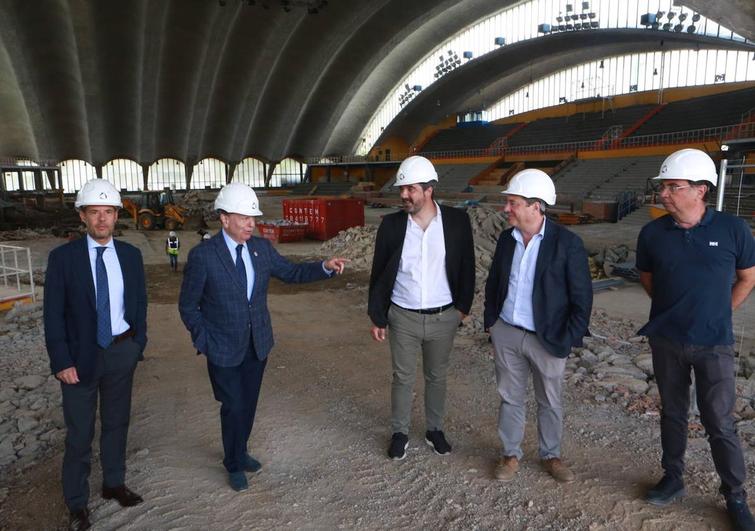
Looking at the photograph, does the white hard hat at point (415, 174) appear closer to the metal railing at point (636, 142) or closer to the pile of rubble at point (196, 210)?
the pile of rubble at point (196, 210)

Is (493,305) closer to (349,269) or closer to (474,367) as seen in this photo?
(474,367)

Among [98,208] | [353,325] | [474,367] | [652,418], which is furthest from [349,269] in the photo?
[98,208]

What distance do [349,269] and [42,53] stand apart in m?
38.2

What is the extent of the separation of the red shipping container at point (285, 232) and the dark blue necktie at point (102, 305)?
1634 centimetres

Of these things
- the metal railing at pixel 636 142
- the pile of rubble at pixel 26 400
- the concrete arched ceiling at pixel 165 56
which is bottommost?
the pile of rubble at pixel 26 400

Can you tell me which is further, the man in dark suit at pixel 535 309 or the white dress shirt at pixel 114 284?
the man in dark suit at pixel 535 309

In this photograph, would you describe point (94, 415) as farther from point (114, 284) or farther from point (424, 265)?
point (424, 265)

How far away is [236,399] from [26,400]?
335cm

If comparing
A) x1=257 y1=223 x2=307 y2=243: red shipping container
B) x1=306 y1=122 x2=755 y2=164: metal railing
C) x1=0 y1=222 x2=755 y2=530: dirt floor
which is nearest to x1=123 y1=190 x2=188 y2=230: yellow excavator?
x1=257 y1=223 x2=307 y2=243: red shipping container

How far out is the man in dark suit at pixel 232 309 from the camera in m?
3.29

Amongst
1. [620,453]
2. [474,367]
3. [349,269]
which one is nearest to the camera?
[620,453]

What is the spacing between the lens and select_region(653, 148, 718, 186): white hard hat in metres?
2.98

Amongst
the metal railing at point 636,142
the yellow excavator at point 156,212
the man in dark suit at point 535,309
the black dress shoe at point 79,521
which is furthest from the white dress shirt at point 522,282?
the metal railing at point 636,142

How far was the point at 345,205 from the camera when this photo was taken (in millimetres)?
19438
